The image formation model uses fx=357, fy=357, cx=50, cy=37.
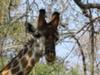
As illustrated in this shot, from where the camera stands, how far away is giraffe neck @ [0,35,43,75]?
10.7ft

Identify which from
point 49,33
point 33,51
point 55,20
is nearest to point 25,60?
point 33,51

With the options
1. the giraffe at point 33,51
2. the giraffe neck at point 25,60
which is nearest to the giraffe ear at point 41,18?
the giraffe at point 33,51

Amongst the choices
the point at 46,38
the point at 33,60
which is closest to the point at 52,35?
the point at 46,38

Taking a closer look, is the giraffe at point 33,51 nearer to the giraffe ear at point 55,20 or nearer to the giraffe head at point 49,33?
the giraffe head at point 49,33

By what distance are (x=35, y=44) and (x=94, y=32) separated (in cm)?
55

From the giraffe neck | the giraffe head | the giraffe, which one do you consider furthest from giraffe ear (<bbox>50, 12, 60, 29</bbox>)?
the giraffe neck

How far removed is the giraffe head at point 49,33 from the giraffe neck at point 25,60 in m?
0.08

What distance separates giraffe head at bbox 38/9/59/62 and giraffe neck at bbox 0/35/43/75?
0.27 ft

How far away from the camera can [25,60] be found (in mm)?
3268

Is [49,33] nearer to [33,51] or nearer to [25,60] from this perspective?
[33,51]

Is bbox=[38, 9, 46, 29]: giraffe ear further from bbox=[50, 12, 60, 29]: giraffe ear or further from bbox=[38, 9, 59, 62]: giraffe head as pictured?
bbox=[50, 12, 60, 29]: giraffe ear

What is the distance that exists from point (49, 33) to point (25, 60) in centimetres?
33

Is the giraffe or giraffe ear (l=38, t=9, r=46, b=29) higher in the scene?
giraffe ear (l=38, t=9, r=46, b=29)

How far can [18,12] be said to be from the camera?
459 centimetres
